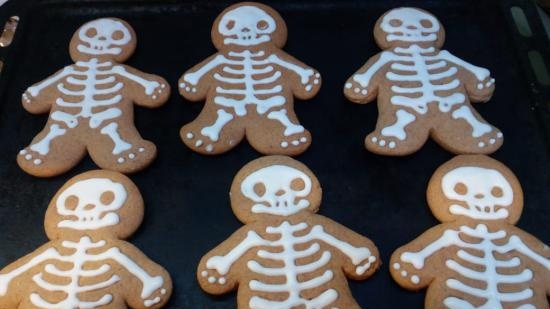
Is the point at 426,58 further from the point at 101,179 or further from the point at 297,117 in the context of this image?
the point at 101,179

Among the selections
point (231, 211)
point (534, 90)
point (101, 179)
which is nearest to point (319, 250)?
point (231, 211)

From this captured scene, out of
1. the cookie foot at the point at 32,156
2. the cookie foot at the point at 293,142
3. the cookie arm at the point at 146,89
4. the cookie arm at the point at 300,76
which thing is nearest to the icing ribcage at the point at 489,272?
the cookie foot at the point at 293,142

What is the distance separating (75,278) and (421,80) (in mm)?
1028

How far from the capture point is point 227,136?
4.73ft

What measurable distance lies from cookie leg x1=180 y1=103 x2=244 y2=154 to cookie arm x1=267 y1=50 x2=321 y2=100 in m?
0.20

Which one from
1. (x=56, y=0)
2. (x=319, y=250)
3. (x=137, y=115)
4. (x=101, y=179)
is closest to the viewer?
(x=319, y=250)

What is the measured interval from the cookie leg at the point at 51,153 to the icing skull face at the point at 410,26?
937 mm

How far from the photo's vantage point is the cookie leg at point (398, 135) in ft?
4.66

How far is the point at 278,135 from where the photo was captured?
144 cm

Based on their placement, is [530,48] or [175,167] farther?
[530,48]

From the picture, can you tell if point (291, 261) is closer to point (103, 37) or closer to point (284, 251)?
point (284, 251)

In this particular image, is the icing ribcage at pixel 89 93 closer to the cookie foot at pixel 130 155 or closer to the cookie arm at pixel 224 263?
the cookie foot at pixel 130 155

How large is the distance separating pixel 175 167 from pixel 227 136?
0.16 metres

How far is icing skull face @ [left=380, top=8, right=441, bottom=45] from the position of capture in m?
1.62
